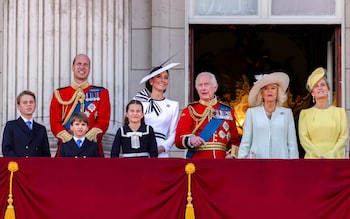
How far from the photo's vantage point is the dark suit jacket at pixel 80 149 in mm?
13133

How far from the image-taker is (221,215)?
1242cm

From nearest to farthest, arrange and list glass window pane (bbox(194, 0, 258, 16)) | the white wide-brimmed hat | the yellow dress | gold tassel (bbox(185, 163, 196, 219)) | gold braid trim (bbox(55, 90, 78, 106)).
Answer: gold tassel (bbox(185, 163, 196, 219)), the yellow dress, the white wide-brimmed hat, gold braid trim (bbox(55, 90, 78, 106)), glass window pane (bbox(194, 0, 258, 16))

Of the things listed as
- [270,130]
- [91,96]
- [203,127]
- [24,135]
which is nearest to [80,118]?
[24,135]

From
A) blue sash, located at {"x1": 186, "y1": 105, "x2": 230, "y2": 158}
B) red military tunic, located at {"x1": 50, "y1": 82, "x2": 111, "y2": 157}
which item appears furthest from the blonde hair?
red military tunic, located at {"x1": 50, "y1": 82, "x2": 111, "y2": 157}

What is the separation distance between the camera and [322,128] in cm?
1311

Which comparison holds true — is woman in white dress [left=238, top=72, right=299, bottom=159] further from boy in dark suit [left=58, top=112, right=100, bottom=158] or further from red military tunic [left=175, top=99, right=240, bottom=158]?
boy in dark suit [left=58, top=112, right=100, bottom=158]

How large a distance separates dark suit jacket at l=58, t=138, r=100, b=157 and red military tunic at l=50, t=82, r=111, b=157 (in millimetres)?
473

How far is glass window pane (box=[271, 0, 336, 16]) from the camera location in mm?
15753

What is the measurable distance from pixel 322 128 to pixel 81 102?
270 centimetres

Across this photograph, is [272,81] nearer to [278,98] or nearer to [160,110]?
[278,98]

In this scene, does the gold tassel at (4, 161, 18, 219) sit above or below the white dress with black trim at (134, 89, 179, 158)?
below

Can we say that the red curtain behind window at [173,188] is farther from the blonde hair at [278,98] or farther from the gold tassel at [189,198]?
the blonde hair at [278,98]

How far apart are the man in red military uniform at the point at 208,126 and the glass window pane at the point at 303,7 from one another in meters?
2.63

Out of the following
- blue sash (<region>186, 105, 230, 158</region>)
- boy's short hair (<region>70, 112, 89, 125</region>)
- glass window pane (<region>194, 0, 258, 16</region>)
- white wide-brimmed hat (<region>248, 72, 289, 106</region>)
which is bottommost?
blue sash (<region>186, 105, 230, 158</region>)
